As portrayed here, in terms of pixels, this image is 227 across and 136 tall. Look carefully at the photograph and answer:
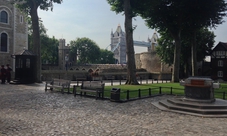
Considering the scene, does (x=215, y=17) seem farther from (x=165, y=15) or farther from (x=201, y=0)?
(x=165, y=15)

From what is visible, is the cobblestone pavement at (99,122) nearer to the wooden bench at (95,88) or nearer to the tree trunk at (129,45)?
the wooden bench at (95,88)

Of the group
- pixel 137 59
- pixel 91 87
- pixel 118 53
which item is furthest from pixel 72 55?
pixel 118 53

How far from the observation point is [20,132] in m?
5.56

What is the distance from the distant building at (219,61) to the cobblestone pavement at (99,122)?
141 ft

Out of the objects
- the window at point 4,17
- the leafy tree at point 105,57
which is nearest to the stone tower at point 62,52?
the leafy tree at point 105,57

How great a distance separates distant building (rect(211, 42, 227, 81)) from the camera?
150 ft

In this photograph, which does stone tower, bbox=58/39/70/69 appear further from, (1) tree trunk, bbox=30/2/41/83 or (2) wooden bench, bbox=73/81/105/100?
(2) wooden bench, bbox=73/81/105/100

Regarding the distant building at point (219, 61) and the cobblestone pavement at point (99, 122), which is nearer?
the cobblestone pavement at point (99, 122)

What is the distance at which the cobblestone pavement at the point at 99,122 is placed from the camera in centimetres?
575

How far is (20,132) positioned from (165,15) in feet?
71.7

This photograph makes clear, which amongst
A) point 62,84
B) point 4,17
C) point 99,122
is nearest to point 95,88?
point 62,84

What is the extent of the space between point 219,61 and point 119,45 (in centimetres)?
11243

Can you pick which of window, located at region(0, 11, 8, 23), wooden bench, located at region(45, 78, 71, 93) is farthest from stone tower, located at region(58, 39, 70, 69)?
wooden bench, located at region(45, 78, 71, 93)

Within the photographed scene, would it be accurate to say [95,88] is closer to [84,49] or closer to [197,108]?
[197,108]
